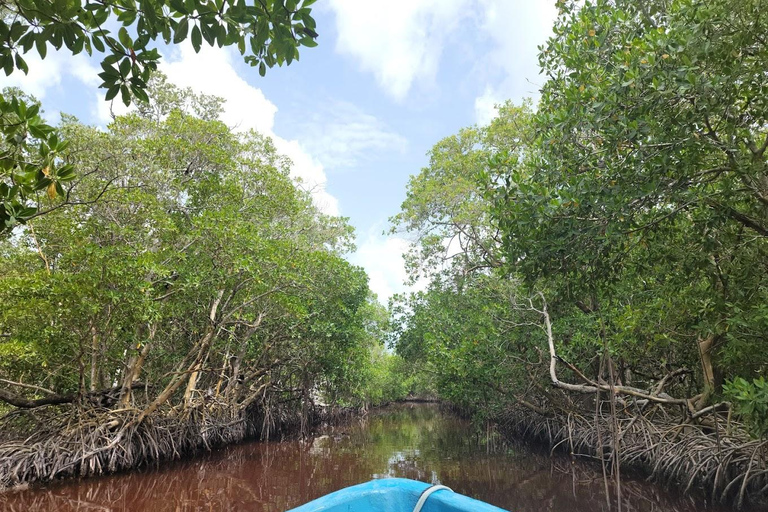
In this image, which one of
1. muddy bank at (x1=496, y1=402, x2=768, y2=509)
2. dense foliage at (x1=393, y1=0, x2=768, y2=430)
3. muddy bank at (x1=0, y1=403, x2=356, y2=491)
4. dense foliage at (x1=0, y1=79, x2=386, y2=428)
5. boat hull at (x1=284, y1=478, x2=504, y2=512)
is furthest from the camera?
muddy bank at (x1=0, y1=403, x2=356, y2=491)

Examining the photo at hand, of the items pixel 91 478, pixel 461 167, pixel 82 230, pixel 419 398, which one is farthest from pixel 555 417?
pixel 419 398

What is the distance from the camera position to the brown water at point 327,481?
17.5 ft

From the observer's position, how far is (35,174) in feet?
4.81

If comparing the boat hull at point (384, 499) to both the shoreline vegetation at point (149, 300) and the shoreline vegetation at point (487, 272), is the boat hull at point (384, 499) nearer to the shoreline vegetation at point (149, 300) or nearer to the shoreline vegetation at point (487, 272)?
the shoreline vegetation at point (487, 272)

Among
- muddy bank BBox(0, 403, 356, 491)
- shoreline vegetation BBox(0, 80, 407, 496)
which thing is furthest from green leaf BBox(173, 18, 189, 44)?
muddy bank BBox(0, 403, 356, 491)

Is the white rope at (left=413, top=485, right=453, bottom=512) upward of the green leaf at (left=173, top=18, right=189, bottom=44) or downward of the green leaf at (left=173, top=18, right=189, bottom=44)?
downward

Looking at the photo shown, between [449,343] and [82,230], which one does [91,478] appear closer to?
[82,230]

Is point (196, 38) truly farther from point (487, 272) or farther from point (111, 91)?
point (487, 272)

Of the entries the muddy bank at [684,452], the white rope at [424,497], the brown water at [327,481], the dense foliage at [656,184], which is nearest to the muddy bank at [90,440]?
the brown water at [327,481]

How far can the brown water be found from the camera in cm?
534

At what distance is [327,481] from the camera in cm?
670

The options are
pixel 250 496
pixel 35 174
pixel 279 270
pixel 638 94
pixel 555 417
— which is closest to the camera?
pixel 35 174

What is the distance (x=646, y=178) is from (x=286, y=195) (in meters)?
7.83

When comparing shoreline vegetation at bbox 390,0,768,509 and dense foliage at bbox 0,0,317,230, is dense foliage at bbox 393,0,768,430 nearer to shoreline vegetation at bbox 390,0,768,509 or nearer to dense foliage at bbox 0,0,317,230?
shoreline vegetation at bbox 390,0,768,509
